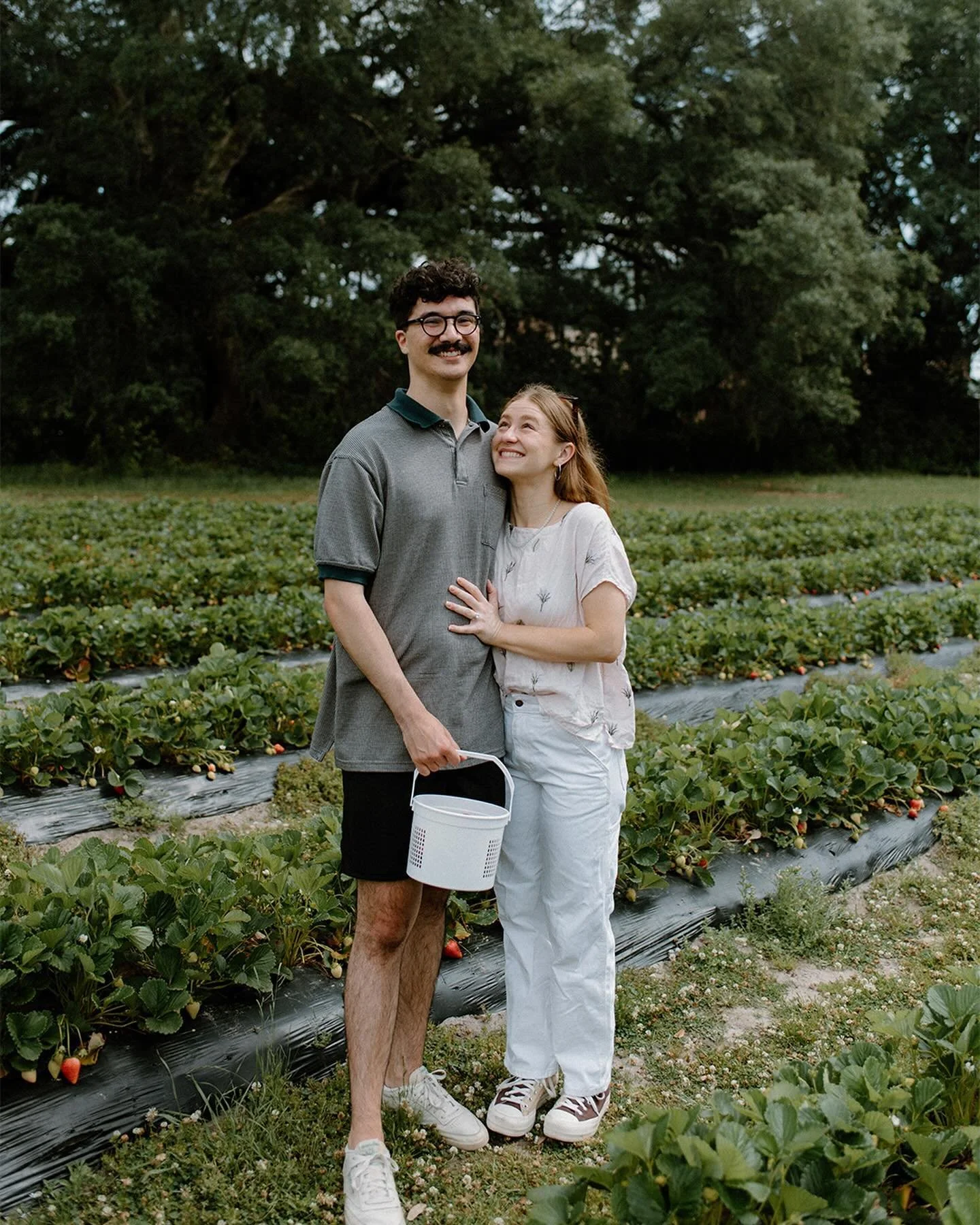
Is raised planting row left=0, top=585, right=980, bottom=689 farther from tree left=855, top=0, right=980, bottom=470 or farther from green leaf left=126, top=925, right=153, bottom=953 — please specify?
tree left=855, top=0, right=980, bottom=470

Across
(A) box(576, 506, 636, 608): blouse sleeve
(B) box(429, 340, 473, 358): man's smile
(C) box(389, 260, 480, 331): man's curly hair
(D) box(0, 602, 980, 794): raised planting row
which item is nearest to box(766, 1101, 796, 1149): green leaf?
(A) box(576, 506, 636, 608): blouse sleeve

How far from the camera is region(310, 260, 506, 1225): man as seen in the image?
93.3 inches

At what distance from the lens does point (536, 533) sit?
105 inches

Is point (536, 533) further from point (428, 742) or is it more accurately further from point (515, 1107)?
point (515, 1107)

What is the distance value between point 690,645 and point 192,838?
4.15 metres

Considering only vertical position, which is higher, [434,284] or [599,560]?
[434,284]

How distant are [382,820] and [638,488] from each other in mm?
22325

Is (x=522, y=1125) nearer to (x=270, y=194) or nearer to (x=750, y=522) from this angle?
(x=750, y=522)

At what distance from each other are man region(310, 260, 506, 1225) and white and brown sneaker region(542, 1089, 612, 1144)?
0.43 meters

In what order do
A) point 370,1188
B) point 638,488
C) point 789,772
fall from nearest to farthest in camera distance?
point 370,1188 < point 789,772 < point 638,488

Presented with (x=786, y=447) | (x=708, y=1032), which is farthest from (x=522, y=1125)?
(x=786, y=447)

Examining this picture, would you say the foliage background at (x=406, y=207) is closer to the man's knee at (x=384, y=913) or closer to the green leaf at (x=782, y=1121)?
the man's knee at (x=384, y=913)

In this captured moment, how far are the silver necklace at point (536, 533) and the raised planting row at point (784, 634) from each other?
3.77m

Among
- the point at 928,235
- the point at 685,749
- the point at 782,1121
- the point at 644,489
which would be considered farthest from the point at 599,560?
the point at 928,235
